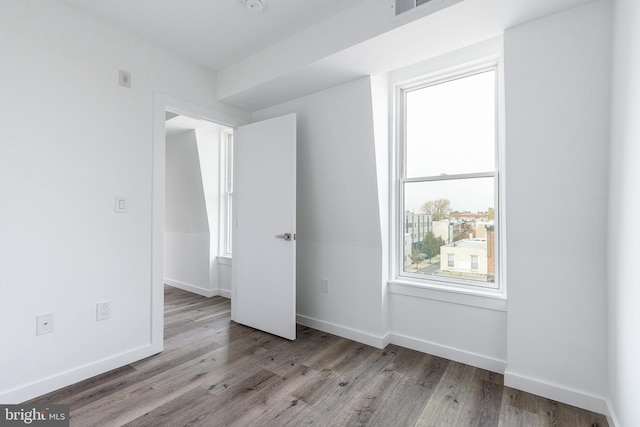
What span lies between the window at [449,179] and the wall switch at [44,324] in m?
2.57

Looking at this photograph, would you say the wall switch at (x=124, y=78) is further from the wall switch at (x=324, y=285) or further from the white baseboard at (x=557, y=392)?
the white baseboard at (x=557, y=392)

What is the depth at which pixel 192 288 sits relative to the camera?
4355 mm

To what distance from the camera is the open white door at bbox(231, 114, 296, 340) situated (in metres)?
2.78

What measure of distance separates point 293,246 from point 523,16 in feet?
7.39

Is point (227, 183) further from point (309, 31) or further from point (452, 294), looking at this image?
point (452, 294)

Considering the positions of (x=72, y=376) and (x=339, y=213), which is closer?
(x=72, y=376)

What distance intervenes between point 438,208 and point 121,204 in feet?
8.13

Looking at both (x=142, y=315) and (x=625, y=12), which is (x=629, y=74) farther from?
(x=142, y=315)

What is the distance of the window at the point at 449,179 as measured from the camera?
2.30 meters

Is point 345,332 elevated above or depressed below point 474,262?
below

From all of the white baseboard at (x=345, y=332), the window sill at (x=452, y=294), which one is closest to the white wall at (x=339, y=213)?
the white baseboard at (x=345, y=332)

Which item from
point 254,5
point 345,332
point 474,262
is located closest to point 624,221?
point 474,262

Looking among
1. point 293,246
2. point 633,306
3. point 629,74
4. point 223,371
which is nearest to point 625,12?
point 629,74

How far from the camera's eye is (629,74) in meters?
1.37
